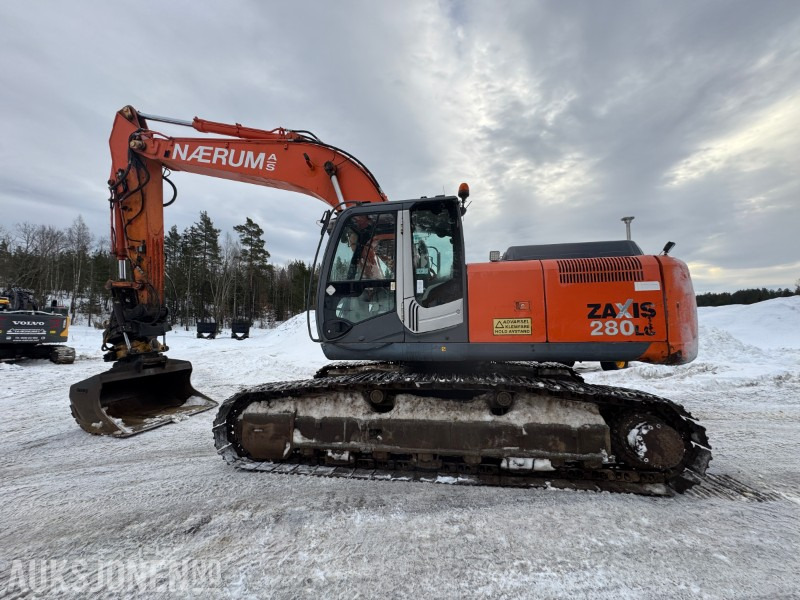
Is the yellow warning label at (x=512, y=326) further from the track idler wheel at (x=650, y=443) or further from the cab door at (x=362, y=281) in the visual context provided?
the track idler wheel at (x=650, y=443)

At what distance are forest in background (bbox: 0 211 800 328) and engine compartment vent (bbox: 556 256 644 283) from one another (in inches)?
1458

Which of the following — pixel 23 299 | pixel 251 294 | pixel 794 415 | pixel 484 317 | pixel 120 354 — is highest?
pixel 251 294

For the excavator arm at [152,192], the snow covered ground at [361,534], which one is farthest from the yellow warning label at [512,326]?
the excavator arm at [152,192]

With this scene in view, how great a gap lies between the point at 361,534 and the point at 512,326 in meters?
1.96

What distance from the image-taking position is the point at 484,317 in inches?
127

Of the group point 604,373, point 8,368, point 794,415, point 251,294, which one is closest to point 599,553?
point 794,415

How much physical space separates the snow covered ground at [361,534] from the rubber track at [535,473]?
98mm

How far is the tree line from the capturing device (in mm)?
39875

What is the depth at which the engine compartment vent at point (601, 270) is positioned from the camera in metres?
3.14

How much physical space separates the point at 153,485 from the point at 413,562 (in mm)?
2333

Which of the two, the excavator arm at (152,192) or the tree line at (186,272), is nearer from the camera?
the excavator arm at (152,192)

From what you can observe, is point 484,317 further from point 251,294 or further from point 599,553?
point 251,294

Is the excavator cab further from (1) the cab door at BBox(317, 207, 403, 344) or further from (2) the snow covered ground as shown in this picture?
(2) the snow covered ground
